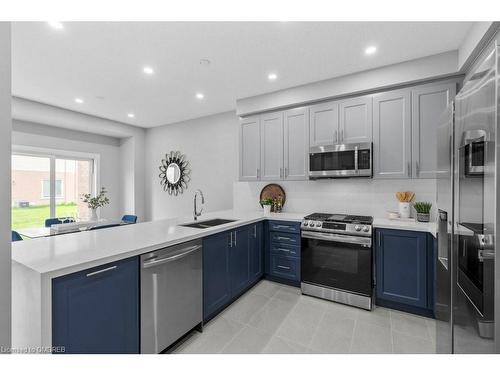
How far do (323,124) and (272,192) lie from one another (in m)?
1.30

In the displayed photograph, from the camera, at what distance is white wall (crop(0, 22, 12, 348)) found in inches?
37.3

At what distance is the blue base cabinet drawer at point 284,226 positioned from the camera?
292cm

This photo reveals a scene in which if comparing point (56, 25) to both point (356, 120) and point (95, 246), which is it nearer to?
point (95, 246)

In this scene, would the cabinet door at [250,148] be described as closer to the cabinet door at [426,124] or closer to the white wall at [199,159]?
the white wall at [199,159]

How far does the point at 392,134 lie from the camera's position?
264 centimetres

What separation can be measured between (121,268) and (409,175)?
2.89m

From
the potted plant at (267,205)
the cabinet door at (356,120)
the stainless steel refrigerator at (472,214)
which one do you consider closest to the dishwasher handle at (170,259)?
the potted plant at (267,205)

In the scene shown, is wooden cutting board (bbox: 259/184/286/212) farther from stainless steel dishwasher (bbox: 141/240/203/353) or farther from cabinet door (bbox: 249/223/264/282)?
stainless steel dishwasher (bbox: 141/240/203/353)

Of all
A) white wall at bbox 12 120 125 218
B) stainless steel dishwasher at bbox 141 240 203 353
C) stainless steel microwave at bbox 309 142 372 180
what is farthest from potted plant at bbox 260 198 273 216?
white wall at bbox 12 120 125 218

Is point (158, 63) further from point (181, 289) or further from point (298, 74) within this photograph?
point (181, 289)

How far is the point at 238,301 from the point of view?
2.61m

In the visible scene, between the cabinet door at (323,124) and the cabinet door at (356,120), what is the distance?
7 centimetres

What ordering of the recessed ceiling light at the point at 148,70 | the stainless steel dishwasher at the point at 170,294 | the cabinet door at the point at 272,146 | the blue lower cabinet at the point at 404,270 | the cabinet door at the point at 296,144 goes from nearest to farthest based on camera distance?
the stainless steel dishwasher at the point at 170,294 → the blue lower cabinet at the point at 404,270 → the recessed ceiling light at the point at 148,70 → the cabinet door at the point at 296,144 → the cabinet door at the point at 272,146
